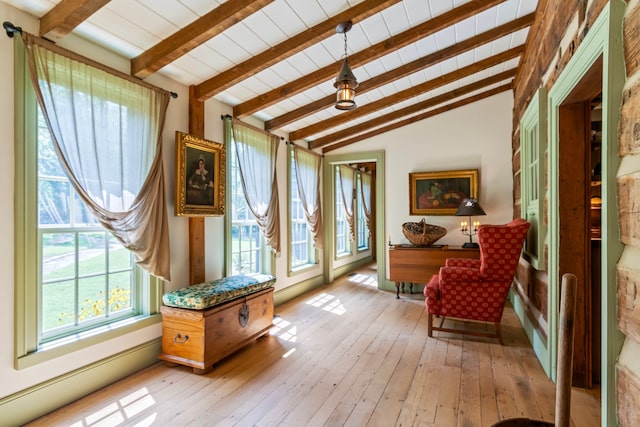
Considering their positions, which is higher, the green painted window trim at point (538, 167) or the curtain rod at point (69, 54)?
the curtain rod at point (69, 54)

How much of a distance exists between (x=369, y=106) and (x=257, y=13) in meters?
2.43

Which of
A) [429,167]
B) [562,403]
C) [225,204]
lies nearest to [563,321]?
[562,403]

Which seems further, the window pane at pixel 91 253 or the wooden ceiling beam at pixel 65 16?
the window pane at pixel 91 253

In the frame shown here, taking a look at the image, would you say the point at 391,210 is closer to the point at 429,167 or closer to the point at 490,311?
the point at 429,167

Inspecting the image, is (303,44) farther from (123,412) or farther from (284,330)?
(123,412)

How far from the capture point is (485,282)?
125 inches

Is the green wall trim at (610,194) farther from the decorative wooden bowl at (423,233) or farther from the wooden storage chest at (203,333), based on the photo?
the decorative wooden bowl at (423,233)

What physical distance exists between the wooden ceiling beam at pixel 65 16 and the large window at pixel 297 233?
10.3 feet

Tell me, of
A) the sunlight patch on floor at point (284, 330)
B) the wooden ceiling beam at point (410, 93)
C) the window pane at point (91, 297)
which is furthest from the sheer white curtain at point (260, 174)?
the window pane at point (91, 297)

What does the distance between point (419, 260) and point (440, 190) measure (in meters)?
1.17

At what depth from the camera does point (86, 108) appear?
230cm

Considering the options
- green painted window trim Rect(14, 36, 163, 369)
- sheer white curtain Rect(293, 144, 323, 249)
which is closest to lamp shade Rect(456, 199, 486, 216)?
sheer white curtain Rect(293, 144, 323, 249)

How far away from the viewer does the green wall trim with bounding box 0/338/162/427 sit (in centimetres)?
198

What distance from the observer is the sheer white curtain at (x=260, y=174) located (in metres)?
3.84
